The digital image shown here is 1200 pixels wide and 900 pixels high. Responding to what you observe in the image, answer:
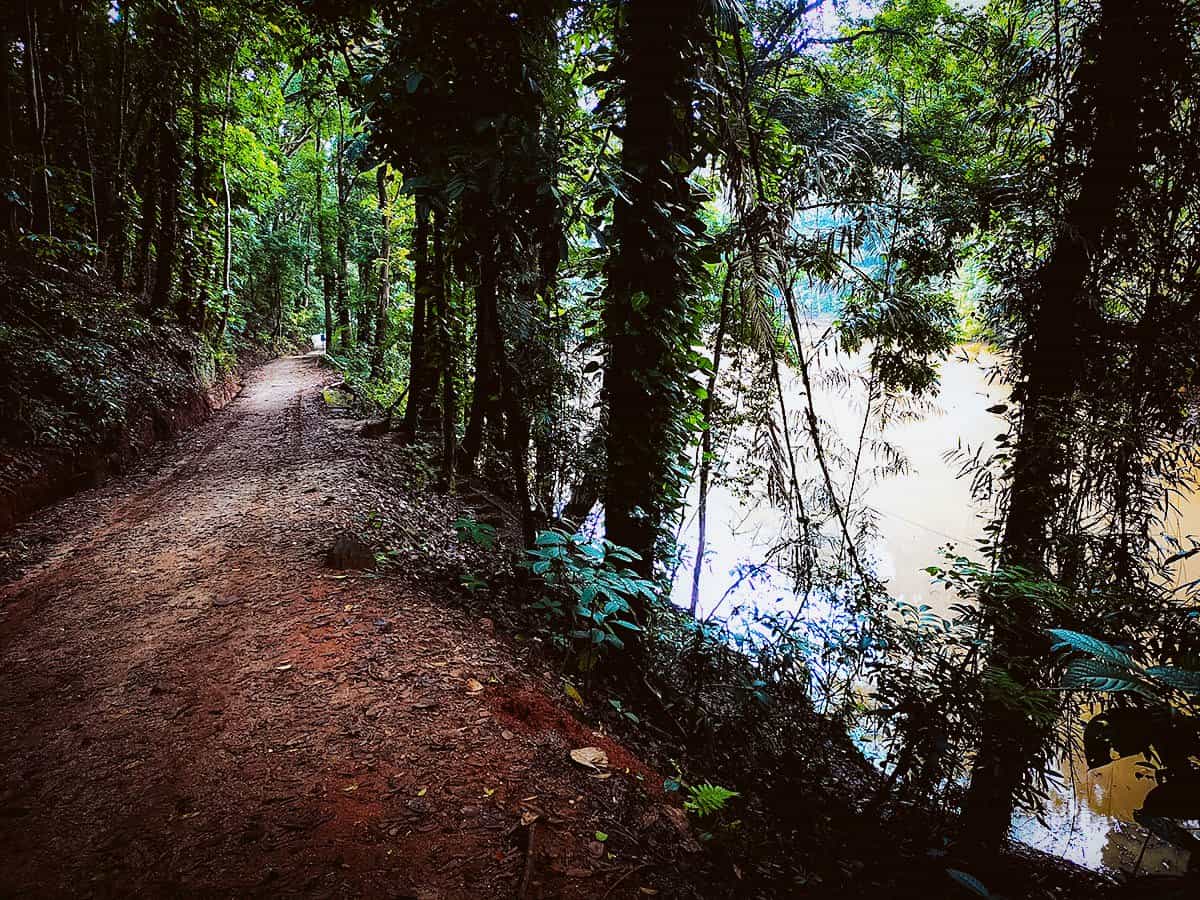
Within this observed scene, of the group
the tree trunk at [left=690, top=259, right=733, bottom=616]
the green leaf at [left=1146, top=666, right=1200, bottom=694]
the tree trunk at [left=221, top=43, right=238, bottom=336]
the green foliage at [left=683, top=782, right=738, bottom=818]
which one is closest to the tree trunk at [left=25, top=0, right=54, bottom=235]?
the tree trunk at [left=221, top=43, right=238, bottom=336]

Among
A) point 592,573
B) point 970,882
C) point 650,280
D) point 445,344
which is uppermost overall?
point 650,280

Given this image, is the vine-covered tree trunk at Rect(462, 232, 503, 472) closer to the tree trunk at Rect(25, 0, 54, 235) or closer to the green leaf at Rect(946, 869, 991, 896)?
the green leaf at Rect(946, 869, 991, 896)

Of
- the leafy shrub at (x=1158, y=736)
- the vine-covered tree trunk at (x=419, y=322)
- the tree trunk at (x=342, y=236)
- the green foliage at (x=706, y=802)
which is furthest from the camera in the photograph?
the tree trunk at (x=342, y=236)

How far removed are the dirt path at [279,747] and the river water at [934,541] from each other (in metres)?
2.57

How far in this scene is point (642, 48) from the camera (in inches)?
157

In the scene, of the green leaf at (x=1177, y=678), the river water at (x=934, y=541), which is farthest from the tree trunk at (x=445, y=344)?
the green leaf at (x=1177, y=678)

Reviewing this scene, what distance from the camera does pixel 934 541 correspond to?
20031mm

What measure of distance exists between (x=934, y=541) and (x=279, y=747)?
888 inches

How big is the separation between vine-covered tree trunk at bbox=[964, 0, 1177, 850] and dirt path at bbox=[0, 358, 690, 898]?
2.98 metres

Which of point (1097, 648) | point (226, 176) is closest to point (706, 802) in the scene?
point (1097, 648)

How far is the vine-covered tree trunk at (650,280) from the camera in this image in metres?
4.02

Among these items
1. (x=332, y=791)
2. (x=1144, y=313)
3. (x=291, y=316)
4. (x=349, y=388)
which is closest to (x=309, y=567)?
(x=332, y=791)

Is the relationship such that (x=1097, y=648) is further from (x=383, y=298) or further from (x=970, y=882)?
(x=383, y=298)

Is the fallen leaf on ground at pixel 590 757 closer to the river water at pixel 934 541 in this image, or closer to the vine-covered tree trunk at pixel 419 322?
the river water at pixel 934 541
